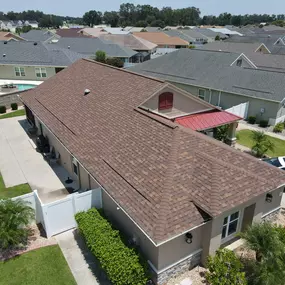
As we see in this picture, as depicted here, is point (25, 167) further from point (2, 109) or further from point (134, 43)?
point (134, 43)

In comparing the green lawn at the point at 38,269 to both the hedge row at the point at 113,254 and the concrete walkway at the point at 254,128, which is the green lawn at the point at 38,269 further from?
the concrete walkway at the point at 254,128

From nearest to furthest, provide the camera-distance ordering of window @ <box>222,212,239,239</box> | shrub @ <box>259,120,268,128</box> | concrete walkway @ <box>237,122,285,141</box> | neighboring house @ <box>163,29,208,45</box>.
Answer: window @ <box>222,212,239,239</box>, concrete walkway @ <box>237,122,285,141</box>, shrub @ <box>259,120,268,128</box>, neighboring house @ <box>163,29,208,45</box>

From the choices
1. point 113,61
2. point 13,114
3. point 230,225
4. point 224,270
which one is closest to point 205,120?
point 230,225

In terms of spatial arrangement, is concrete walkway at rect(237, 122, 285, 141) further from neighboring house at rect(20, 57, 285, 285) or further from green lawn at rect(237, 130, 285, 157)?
neighboring house at rect(20, 57, 285, 285)

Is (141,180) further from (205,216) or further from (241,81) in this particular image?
(241,81)

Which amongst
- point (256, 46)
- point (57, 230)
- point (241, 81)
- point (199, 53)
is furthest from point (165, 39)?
point (57, 230)

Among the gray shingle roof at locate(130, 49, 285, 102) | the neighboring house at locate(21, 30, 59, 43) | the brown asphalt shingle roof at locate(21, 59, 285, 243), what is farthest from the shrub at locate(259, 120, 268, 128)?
the neighboring house at locate(21, 30, 59, 43)
